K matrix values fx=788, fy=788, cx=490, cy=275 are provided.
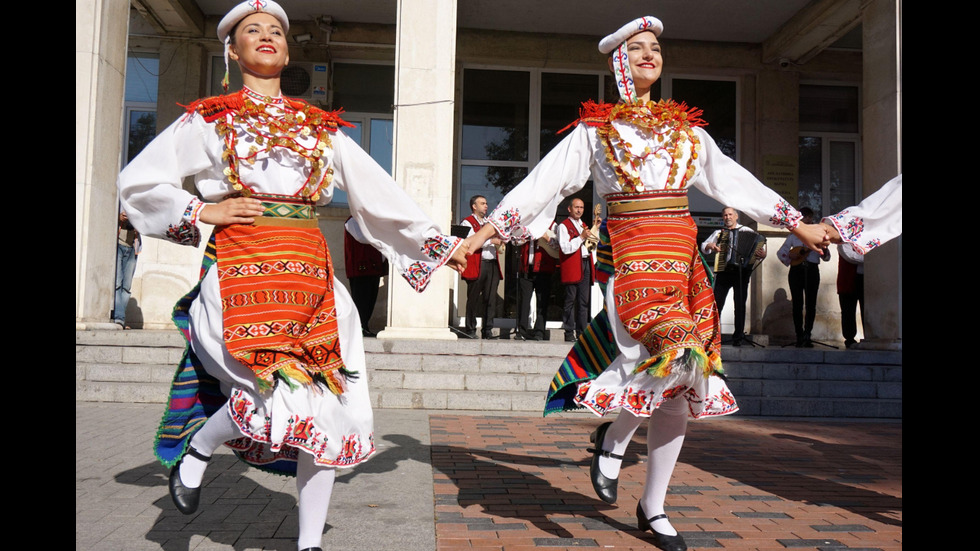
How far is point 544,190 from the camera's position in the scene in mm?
4133

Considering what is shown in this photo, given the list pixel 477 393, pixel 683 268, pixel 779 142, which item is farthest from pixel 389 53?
pixel 683 268

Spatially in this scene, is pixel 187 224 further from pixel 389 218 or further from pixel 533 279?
pixel 533 279

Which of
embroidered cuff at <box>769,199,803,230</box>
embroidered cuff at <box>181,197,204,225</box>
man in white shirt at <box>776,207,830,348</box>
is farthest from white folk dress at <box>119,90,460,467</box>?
man in white shirt at <box>776,207,830,348</box>

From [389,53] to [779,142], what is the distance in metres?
7.42

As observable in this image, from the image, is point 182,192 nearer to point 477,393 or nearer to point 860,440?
point 477,393

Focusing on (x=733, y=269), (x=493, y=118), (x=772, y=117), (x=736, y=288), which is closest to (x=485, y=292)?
(x=733, y=269)

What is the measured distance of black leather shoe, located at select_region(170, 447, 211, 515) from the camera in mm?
3225

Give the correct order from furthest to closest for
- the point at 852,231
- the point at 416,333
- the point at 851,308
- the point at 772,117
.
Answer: the point at 772,117
the point at 851,308
the point at 416,333
the point at 852,231

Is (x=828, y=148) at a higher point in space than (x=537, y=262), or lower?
higher

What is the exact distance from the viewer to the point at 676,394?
3.67 metres

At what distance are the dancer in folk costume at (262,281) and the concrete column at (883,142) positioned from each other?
941cm

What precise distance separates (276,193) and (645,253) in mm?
1755

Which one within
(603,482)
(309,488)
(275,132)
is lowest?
(603,482)

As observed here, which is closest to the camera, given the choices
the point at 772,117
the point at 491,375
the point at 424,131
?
the point at 491,375
